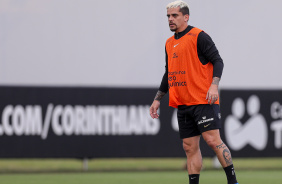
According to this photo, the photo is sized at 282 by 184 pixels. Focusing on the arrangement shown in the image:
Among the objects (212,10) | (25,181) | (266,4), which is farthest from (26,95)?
(266,4)

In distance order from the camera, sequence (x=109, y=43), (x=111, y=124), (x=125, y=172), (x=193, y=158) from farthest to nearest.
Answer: (x=109, y=43), (x=111, y=124), (x=125, y=172), (x=193, y=158)

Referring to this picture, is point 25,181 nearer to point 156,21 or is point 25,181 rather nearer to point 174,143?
point 174,143

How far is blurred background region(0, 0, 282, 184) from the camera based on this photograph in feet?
44.9

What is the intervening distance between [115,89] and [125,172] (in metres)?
1.53

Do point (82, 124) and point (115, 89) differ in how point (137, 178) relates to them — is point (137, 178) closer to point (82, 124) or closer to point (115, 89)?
point (82, 124)

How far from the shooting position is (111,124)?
45.7 feet

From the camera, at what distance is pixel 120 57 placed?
740 inches

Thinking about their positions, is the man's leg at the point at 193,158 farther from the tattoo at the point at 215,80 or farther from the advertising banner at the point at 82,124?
the advertising banner at the point at 82,124

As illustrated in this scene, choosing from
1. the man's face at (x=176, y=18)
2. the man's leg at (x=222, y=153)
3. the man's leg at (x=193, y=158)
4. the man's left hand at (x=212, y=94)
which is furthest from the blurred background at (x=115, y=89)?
the man's face at (x=176, y=18)

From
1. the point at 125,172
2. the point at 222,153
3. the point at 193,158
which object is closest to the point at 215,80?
the point at 222,153

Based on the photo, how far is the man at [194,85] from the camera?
7.82 metres

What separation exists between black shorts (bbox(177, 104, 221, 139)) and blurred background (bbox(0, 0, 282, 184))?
355 centimetres

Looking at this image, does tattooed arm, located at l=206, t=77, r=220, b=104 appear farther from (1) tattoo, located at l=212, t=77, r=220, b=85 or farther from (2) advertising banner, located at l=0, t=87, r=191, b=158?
(2) advertising banner, located at l=0, t=87, r=191, b=158

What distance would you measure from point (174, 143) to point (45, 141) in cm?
233
